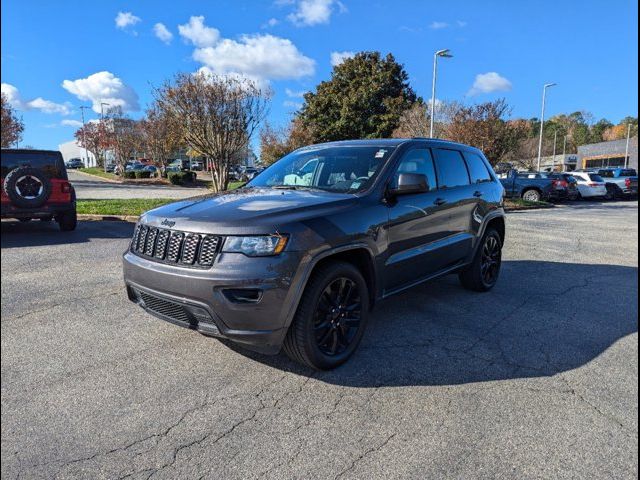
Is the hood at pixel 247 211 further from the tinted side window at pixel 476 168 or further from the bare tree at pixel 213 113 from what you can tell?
the bare tree at pixel 213 113

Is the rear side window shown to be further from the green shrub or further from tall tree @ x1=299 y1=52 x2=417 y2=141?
the green shrub

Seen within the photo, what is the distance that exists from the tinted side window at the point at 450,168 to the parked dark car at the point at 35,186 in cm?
373

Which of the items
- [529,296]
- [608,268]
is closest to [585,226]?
[608,268]

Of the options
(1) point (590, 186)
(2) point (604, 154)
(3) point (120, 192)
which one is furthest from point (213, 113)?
(2) point (604, 154)

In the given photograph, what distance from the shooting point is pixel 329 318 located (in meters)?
3.24

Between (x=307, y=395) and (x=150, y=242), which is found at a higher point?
(x=150, y=242)

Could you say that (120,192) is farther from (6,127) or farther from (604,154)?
(604,154)

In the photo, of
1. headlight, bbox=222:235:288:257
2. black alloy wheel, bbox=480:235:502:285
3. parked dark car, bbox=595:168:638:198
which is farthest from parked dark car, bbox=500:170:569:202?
headlight, bbox=222:235:288:257

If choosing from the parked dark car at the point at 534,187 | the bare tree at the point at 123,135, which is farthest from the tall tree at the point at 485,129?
the bare tree at the point at 123,135

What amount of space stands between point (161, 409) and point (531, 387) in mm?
2435

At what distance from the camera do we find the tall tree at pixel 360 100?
32.2 metres

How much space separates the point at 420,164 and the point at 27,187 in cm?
362

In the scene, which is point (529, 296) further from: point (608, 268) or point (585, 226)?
point (585, 226)

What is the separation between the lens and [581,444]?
8.14 feet
